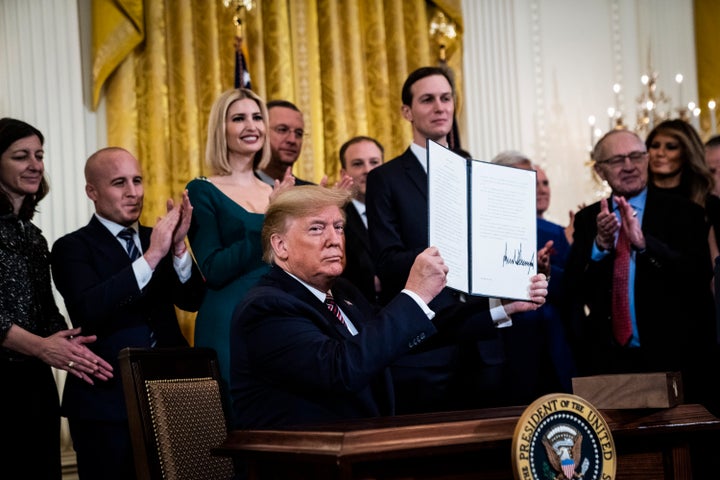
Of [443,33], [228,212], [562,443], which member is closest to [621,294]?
[228,212]

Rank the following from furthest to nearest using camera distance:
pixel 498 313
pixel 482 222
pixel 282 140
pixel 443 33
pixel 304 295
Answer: pixel 443 33 → pixel 282 140 → pixel 498 313 → pixel 482 222 → pixel 304 295

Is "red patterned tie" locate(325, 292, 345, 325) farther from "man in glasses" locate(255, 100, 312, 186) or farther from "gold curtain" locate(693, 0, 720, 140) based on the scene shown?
"gold curtain" locate(693, 0, 720, 140)

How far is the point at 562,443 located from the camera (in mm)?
2000

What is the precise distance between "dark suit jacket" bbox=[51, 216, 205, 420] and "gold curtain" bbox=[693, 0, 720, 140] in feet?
18.6

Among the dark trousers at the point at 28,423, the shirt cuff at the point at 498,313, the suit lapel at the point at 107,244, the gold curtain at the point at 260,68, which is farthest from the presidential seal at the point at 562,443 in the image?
the gold curtain at the point at 260,68

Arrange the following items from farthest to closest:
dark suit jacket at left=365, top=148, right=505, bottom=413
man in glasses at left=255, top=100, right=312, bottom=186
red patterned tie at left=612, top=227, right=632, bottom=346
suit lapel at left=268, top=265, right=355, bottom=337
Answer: man in glasses at left=255, top=100, right=312, bottom=186
red patterned tie at left=612, top=227, right=632, bottom=346
dark suit jacket at left=365, top=148, right=505, bottom=413
suit lapel at left=268, top=265, right=355, bottom=337

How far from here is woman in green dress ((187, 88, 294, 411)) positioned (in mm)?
3879

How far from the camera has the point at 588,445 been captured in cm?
203

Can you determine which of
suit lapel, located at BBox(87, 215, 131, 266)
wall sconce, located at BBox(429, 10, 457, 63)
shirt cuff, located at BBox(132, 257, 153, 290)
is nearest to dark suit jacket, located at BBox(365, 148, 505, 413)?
shirt cuff, located at BBox(132, 257, 153, 290)

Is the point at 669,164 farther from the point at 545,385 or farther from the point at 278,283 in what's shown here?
the point at 278,283

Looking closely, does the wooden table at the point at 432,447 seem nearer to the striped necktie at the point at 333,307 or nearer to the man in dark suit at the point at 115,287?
the striped necktie at the point at 333,307

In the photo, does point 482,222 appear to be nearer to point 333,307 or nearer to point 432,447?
point 333,307

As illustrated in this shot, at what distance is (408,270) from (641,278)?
1.26 meters

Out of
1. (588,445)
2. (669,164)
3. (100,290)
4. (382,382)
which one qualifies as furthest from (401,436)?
(669,164)
